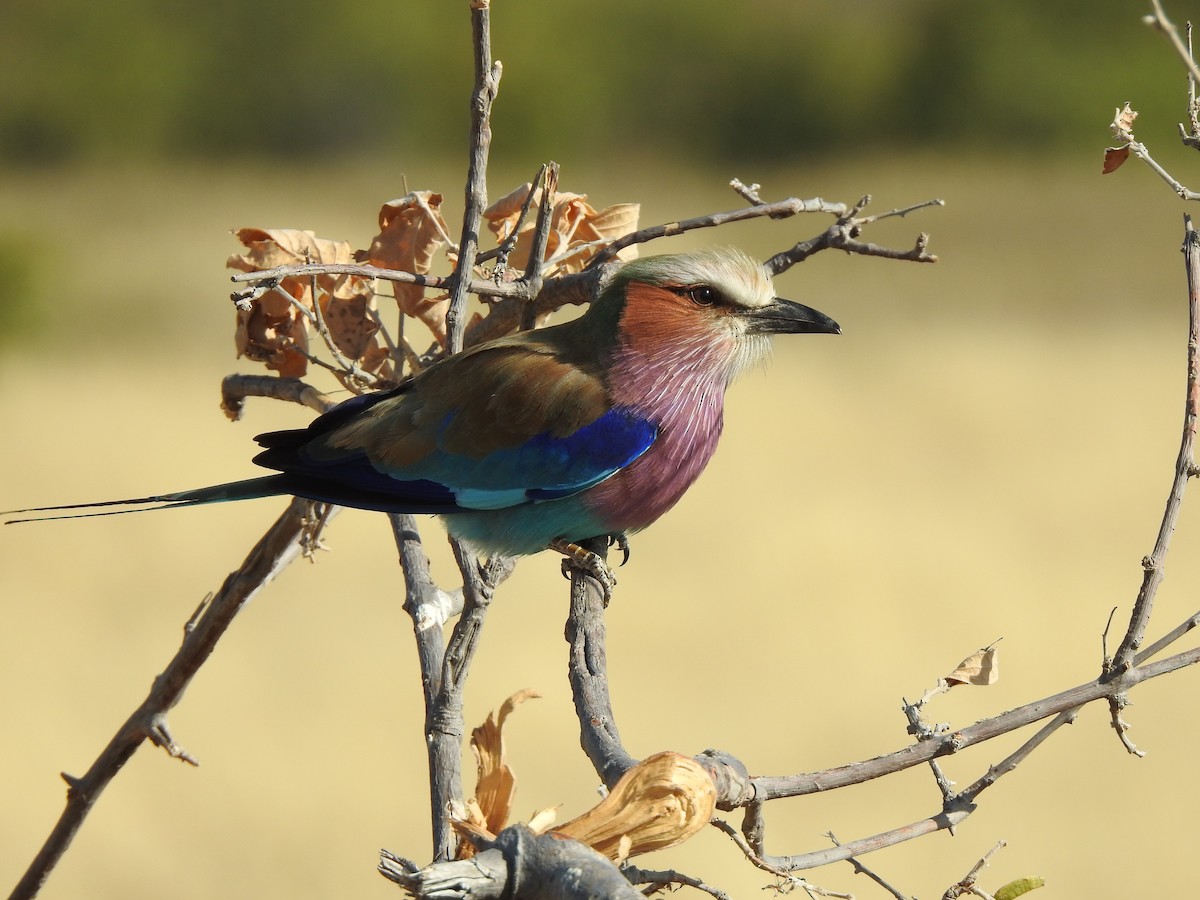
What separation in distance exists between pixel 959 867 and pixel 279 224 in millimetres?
12959

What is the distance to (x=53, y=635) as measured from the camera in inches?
390

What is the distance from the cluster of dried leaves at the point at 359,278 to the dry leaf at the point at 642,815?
135 centimetres

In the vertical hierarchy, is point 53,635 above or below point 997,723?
above

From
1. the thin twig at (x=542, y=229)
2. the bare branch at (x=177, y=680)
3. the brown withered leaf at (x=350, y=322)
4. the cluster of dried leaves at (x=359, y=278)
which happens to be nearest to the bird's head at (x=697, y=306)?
the cluster of dried leaves at (x=359, y=278)

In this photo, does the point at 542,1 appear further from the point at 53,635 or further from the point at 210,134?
the point at 53,635

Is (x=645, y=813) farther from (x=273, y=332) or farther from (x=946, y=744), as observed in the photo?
(x=273, y=332)

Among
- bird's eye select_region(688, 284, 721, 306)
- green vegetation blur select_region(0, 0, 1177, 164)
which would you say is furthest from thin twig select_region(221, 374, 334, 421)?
green vegetation blur select_region(0, 0, 1177, 164)

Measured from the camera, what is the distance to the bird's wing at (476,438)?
280cm

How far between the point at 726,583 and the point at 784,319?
8.07m

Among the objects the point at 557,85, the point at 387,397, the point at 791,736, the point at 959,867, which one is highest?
the point at 557,85

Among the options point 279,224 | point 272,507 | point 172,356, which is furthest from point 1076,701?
point 279,224

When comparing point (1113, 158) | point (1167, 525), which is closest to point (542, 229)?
point (1113, 158)

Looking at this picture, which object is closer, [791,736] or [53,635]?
[791,736]

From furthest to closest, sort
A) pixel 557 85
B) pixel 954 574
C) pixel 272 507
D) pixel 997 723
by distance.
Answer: pixel 557 85 < pixel 272 507 < pixel 954 574 < pixel 997 723
